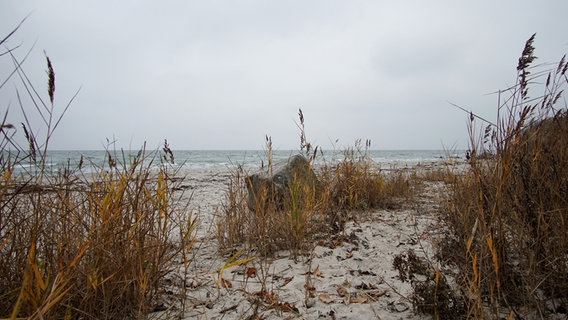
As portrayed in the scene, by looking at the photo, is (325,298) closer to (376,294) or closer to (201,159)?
(376,294)

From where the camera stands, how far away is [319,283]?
1907 mm

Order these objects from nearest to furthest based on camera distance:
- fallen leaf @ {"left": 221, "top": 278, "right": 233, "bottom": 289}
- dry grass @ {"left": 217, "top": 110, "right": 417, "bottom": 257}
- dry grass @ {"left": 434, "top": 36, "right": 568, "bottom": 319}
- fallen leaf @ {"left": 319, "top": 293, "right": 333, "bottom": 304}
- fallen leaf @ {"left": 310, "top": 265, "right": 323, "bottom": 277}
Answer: dry grass @ {"left": 434, "top": 36, "right": 568, "bottom": 319}
fallen leaf @ {"left": 319, "top": 293, "right": 333, "bottom": 304}
fallen leaf @ {"left": 221, "top": 278, "right": 233, "bottom": 289}
fallen leaf @ {"left": 310, "top": 265, "right": 323, "bottom": 277}
dry grass @ {"left": 217, "top": 110, "right": 417, "bottom": 257}

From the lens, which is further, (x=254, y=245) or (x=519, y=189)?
(x=254, y=245)

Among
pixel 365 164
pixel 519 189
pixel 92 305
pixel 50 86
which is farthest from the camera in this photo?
pixel 365 164

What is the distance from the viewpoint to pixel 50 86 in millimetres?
1139

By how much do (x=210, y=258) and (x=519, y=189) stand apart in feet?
7.51

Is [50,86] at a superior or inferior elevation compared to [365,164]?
superior

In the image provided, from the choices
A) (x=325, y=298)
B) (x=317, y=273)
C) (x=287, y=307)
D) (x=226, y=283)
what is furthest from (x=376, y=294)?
(x=226, y=283)

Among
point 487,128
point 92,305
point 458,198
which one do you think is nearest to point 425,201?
point 458,198

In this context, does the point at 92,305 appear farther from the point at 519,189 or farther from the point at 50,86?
the point at 519,189

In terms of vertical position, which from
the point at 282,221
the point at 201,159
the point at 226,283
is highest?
the point at 282,221

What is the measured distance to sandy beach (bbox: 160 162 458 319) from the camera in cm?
156

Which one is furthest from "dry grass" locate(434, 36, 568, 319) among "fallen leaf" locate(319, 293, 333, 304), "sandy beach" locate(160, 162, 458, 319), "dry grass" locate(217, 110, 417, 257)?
"dry grass" locate(217, 110, 417, 257)

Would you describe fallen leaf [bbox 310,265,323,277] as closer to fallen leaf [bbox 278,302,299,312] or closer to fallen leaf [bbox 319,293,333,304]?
fallen leaf [bbox 319,293,333,304]
